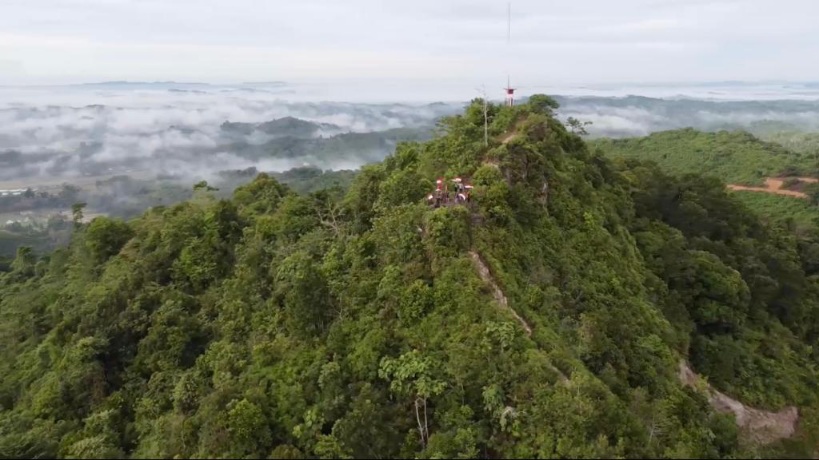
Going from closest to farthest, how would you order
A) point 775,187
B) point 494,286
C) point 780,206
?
point 494,286 < point 780,206 < point 775,187

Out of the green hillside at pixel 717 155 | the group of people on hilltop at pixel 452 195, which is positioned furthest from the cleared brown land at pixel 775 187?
the group of people on hilltop at pixel 452 195

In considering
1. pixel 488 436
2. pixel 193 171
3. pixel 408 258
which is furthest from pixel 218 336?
pixel 193 171

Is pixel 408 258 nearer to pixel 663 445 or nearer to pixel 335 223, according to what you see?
pixel 335 223

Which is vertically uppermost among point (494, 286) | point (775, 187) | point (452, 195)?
point (452, 195)

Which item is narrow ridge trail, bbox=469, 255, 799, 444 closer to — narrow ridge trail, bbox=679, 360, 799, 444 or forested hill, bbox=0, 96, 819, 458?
narrow ridge trail, bbox=679, 360, 799, 444

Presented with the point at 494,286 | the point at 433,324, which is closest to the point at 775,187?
the point at 494,286

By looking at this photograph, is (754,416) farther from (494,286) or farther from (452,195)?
(452,195)

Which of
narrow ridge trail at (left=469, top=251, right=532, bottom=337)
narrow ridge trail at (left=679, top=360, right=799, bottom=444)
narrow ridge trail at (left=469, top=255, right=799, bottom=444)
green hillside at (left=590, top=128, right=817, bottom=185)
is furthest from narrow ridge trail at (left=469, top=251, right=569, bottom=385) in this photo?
green hillside at (left=590, top=128, right=817, bottom=185)
